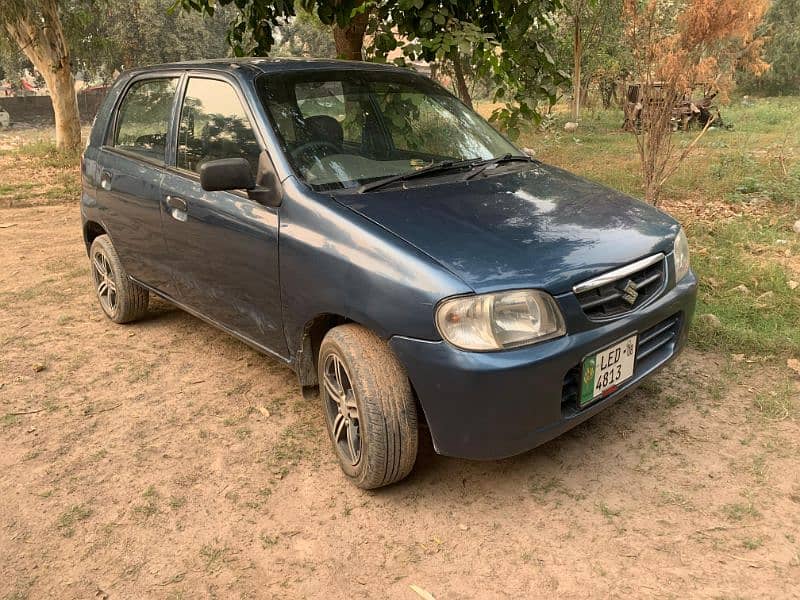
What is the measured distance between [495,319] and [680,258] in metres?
1.21

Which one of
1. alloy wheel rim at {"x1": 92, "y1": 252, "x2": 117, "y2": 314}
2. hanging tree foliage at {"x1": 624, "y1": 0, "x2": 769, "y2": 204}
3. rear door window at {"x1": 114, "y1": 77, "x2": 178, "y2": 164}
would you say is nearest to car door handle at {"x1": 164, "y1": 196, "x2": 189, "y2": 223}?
rear door window at {"x1": 114, "y1": 77, "x2": 178, "y2": 164}

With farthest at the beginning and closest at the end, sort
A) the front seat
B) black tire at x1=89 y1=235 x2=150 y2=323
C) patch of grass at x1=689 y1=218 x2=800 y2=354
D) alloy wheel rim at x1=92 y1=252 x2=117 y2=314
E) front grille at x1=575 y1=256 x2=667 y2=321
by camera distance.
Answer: alloy wheel rim at x1=92 y1=252 x2=117 y2=314, black tire at x1=89 y1=235 x2=150 y2=323, patch of grass at x1=689 y1=218 x2=800 y2=354, the front seat, front grille at x1=575 y1=256 x2=667 y2=321

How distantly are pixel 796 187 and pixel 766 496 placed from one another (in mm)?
5810

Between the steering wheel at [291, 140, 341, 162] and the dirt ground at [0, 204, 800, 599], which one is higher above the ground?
the steering wheel at [291, 140, 341, 162]

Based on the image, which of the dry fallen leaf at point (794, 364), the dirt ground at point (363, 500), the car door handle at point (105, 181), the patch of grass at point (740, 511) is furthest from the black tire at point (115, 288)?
the dry fallen leaf at point (794, 364)

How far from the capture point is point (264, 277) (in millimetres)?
3127

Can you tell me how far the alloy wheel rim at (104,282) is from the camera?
4721 millimetres

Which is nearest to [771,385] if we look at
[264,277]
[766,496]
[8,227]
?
[766,496]

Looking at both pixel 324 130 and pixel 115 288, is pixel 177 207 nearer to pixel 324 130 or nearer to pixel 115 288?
pixel 324 130

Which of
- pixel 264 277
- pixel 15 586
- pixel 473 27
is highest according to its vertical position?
pixel 473 27

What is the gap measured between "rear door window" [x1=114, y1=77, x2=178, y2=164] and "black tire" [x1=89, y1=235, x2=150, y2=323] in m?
0.74

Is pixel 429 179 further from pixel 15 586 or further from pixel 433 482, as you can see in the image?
pixel 15 586

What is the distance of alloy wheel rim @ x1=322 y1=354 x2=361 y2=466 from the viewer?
9.32 ft

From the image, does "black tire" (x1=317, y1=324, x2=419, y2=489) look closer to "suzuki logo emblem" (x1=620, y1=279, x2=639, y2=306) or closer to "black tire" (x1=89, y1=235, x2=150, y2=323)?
"suzuki logo emblem" (x1=620, y1=279, x2=639, y2=306)
